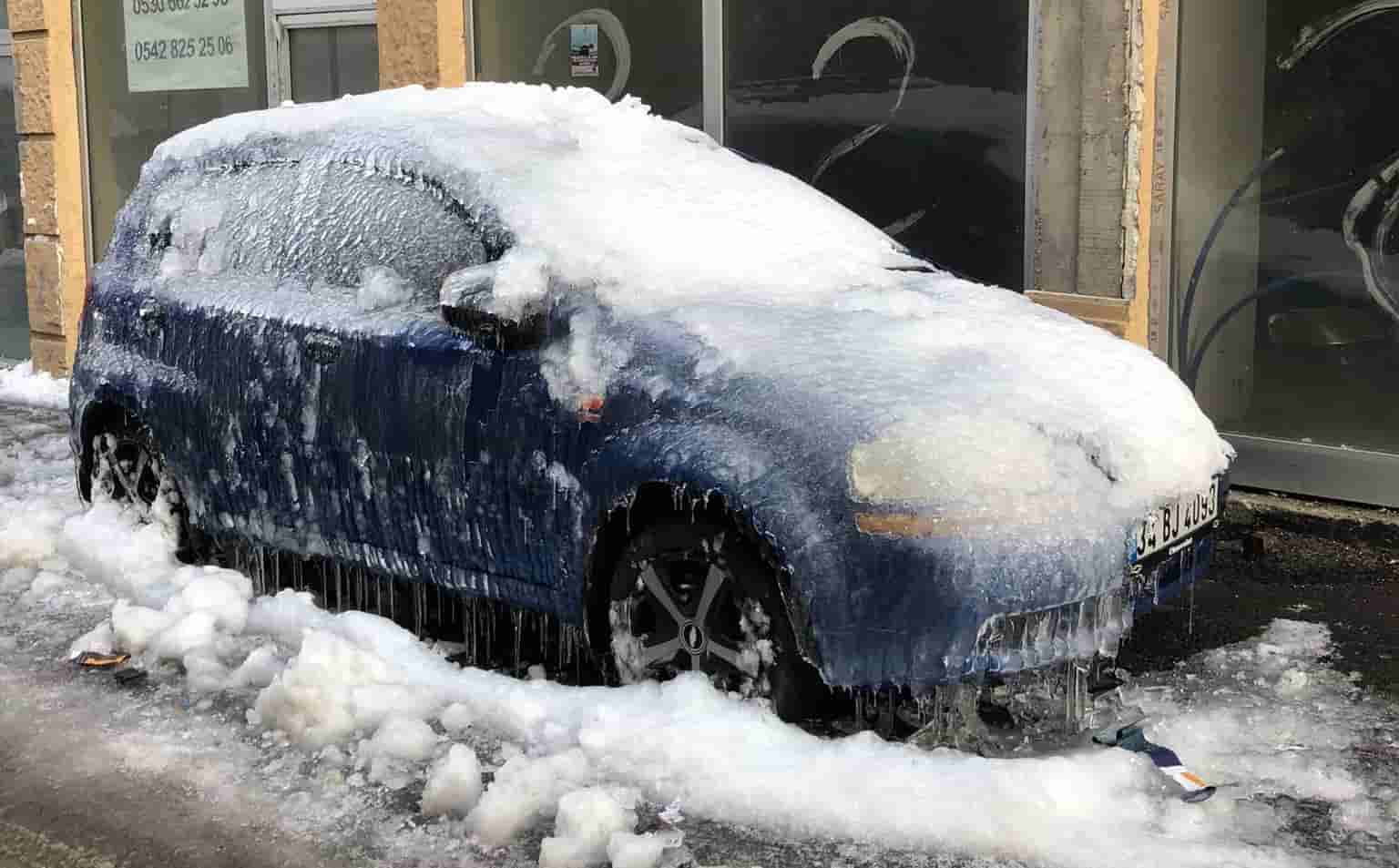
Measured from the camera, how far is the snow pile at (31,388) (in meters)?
11.9

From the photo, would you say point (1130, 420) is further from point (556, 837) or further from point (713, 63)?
point (713, 63)

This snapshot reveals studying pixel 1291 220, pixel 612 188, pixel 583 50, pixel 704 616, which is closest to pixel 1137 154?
pixel 1291 220

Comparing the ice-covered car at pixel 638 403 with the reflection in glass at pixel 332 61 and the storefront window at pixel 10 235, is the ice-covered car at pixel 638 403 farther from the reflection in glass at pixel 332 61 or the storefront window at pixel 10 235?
the storefront window at pixel 10 235

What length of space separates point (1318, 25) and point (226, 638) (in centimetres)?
547

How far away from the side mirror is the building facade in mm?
3880

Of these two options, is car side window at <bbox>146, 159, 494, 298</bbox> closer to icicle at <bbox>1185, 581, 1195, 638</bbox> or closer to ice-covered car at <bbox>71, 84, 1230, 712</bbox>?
ice-covered car at <bbox>71, 84, 1230, 712</bbox>

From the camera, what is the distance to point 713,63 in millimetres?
9742

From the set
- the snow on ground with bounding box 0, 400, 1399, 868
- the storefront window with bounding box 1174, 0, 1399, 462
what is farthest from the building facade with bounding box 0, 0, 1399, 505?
the snow on ground with bounding box 0, 400, 1399, 868

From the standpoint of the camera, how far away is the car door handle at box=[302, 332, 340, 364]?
5.56 m

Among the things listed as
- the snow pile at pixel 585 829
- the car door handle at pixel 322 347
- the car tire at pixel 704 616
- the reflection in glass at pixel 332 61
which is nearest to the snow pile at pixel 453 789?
the snow pile at pixel 585 829

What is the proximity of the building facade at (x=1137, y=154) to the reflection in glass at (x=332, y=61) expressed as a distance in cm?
195

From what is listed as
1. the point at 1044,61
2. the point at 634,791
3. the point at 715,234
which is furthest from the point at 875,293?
the point at 1044,61

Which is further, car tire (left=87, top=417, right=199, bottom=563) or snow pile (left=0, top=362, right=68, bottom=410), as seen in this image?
snow pile (left=0, top=362, right=68, bottom=410)

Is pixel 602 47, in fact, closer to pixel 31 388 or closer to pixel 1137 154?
pixel 1137 154
